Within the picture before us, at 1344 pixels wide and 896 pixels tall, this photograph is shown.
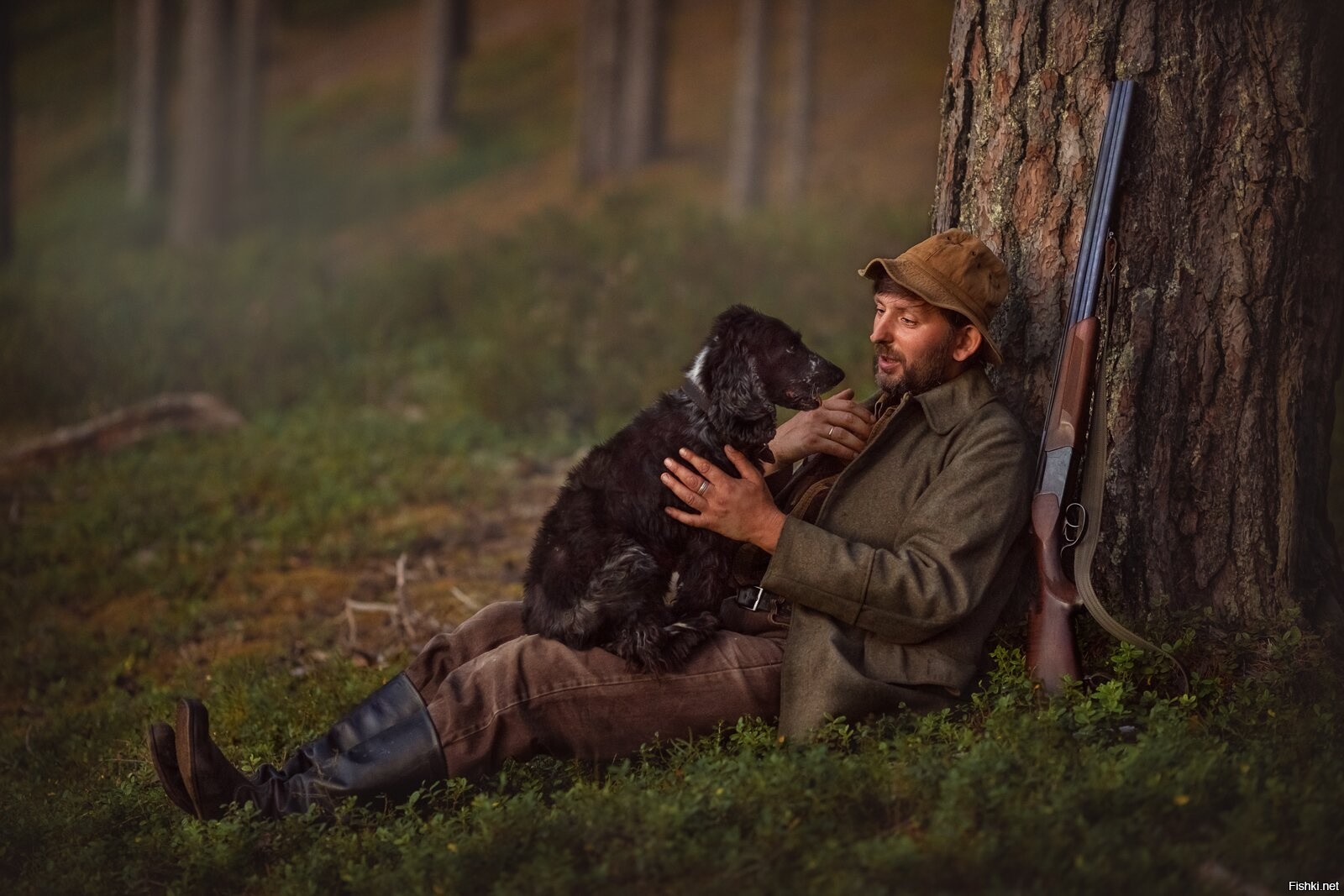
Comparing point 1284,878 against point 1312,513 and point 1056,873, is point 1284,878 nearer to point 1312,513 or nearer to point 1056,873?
point 1056,873

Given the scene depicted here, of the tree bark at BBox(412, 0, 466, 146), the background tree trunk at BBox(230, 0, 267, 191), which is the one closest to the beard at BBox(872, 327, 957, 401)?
the tree bark at BBox(412, 0, 466, 146)

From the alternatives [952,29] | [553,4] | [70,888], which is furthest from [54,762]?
[553,4]

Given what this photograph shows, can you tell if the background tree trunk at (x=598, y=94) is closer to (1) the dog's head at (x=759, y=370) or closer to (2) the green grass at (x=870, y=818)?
(1) the dog's head at (x=759, y=370)

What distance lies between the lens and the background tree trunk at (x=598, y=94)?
2038 centimetres

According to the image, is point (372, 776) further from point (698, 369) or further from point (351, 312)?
point (351, 312)

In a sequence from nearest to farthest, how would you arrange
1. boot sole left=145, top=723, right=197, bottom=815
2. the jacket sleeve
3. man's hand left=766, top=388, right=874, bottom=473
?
the jacket sleeve, boot sole left=145, top=723, right=197, bottom=815, man's hand left=766, top=388, right=874, bottom=473

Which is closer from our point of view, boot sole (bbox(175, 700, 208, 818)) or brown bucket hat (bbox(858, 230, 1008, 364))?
boot sole (bbox(175, 700, 208, 818))

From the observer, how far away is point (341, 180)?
997 inches

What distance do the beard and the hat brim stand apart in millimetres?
140

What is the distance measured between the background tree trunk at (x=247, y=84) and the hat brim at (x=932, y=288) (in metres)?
23.0

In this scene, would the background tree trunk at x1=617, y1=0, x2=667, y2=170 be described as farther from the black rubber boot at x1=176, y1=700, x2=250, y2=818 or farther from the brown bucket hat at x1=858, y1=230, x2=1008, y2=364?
the black rubber boot at x1=176, y1=700, x2=250, y2=818

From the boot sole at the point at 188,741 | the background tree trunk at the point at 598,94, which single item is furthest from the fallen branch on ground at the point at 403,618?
the background tree trunk at the point at 598,94

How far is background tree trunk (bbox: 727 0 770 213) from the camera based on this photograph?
19609 millimetres

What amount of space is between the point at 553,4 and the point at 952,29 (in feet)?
91.2
